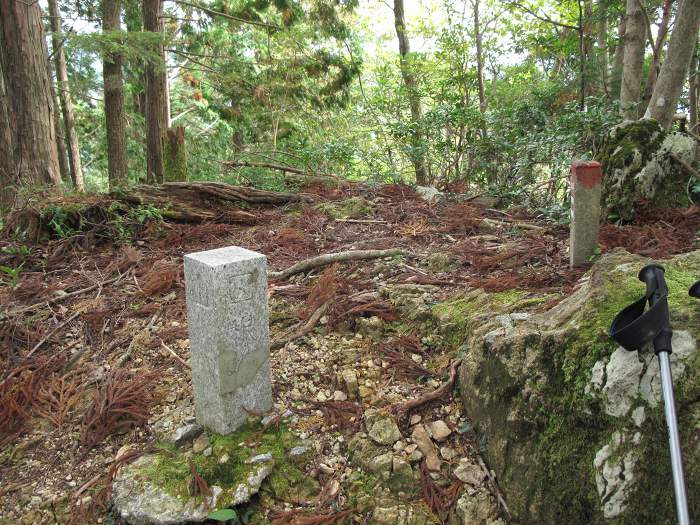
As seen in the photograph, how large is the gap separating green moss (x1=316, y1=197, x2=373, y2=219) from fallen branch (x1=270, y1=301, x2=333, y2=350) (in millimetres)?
2661

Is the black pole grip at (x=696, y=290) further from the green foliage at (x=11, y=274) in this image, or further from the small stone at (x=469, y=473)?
the green foliage at (x=11, y=274)

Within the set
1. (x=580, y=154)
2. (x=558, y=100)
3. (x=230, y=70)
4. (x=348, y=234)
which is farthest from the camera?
(x=230, y=70)

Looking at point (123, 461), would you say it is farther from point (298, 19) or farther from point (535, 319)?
point (298, 19)

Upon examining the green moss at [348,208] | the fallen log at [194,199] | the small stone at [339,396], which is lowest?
the small stone at [339,396]

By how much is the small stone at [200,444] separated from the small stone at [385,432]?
92cm

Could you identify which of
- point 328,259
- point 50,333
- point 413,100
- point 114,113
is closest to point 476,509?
point 328,259

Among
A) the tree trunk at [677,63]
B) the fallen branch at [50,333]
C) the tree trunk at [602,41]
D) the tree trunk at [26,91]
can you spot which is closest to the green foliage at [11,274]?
the fallen branch at [50,333]

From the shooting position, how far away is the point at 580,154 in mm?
6172

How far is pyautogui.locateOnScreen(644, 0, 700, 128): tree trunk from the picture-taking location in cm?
522

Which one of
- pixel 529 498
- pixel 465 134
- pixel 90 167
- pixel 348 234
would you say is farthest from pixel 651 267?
pixel 90 167

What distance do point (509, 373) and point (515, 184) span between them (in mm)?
4888

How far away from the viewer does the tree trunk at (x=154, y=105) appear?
29.1 ft

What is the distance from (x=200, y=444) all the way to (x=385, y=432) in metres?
1.04

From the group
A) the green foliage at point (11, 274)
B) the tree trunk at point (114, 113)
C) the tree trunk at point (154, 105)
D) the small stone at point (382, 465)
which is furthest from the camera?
the tree trunk at point (114, 113)
